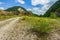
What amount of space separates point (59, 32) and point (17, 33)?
3121 millimetres

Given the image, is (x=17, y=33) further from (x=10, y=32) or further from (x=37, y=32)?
(x=37, y=32)

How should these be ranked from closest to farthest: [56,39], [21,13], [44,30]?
1. [56,39]
2. [44,30]
3. [21,13]

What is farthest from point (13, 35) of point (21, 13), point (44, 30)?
point (21, 13)

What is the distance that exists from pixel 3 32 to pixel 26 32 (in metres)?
1.82

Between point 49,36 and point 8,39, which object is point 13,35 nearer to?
point 8,39

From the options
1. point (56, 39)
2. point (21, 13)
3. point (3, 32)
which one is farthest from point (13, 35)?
point (21, 13)

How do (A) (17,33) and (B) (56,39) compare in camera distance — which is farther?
(A) (17,33)

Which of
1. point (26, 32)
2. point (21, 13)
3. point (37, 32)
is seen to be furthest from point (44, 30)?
point (21, 13)

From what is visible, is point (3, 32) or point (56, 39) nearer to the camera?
point (56, 39)

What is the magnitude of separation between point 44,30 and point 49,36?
26.7 inches

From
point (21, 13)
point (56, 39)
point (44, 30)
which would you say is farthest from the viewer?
point (21, 13)

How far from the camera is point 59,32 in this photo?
1230cm

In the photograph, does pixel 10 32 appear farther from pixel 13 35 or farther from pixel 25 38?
pixel 25 38

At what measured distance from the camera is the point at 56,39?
11.2 m
